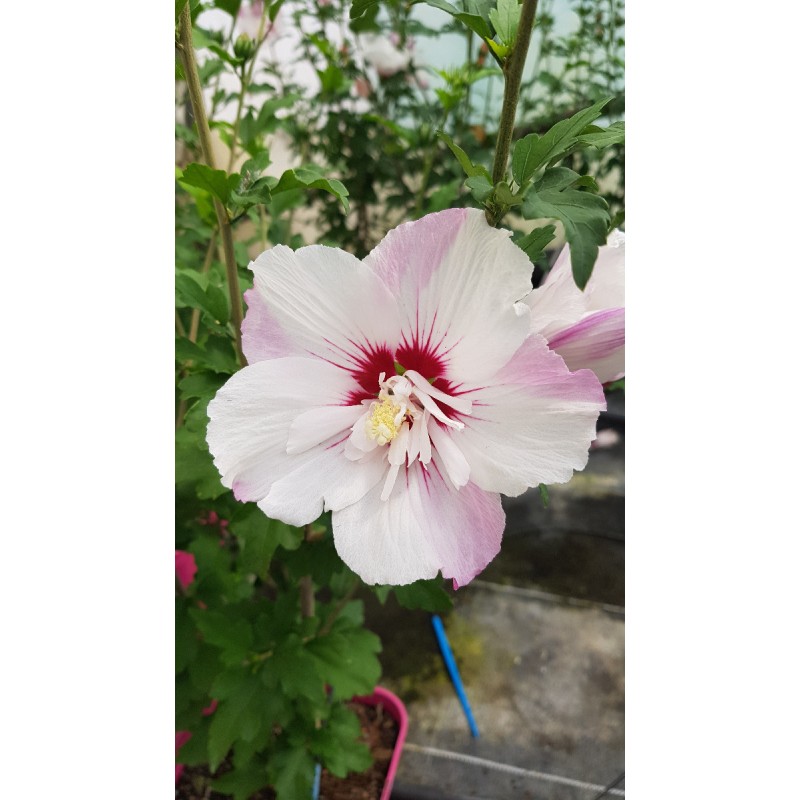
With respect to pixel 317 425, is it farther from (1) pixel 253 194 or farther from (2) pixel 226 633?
(2) pixel 226 633

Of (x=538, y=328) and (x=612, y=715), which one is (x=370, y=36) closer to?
(x=538, y=328)

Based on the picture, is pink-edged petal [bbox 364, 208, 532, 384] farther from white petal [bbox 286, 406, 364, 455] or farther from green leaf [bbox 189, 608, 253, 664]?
green leaf [bbox 189, 608, 253, 664]

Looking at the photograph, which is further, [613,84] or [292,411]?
[613,84]

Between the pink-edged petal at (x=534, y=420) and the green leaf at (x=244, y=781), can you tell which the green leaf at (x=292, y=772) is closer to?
the green leaf at (x=244, y=781)

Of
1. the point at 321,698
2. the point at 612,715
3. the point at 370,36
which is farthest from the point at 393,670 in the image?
the point at 370,36

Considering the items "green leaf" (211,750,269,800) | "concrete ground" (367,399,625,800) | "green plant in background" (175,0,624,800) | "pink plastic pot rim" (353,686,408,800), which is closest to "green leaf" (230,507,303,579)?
"green plant in background" (175,0,624,800)

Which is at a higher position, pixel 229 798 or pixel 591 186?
pixel 591 186

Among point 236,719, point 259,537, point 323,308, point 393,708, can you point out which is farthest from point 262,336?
point 393,708
